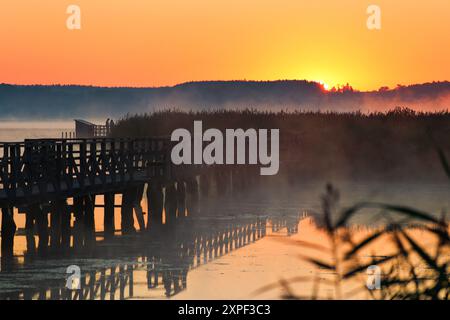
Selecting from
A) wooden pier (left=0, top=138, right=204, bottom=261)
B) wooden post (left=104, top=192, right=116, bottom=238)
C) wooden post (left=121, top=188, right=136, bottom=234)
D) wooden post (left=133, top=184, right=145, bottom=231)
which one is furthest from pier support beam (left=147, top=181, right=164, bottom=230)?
wooden post (left=104, top=192, right=116, bottom=238)

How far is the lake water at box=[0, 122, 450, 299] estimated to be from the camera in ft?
67.5

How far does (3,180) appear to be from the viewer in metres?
25.0

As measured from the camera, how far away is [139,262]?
24938 mm

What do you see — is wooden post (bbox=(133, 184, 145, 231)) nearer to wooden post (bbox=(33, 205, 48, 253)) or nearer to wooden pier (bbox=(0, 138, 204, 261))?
wooden pier (bbox=(0, 138, 204, 261))

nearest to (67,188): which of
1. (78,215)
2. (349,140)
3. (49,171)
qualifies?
(49,171)

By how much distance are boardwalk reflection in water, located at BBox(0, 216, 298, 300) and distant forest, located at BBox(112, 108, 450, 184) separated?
64.7 feet

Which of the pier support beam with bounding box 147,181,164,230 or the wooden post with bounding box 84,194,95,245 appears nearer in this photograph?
the wooden post with bounding box 84,194,95,245

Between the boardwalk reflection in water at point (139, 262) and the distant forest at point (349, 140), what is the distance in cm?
1972

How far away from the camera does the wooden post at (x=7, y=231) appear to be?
25.5 metres

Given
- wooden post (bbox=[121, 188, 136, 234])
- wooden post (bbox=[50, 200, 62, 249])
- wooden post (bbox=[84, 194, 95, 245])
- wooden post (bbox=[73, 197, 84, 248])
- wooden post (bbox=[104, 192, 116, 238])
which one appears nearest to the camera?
wooden post (bbox=[50, 200, 62, 249])

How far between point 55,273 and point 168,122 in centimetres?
3719

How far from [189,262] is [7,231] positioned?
440 centimetres

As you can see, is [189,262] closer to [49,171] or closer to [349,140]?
[49,171]
